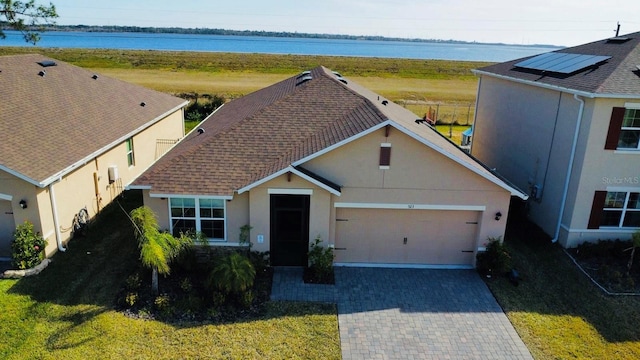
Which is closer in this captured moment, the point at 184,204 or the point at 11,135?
the point at 184,204

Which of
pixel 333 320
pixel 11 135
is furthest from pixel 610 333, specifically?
pixel 11 135

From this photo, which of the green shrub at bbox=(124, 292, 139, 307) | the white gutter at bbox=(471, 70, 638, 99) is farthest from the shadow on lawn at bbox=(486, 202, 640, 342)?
the green shrub at bbox=(124, 292, 139, 307)

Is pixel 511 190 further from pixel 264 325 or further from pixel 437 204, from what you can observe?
pixel 264 325

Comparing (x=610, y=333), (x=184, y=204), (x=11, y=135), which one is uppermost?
(x=11, y=135)

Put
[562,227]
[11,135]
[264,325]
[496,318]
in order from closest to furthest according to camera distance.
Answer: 1. [264,325]
2. [496,318]
3. [11,135]
4. [562,227]

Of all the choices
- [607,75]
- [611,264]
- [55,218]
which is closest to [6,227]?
[55,218]

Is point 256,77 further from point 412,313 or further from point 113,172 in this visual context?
point 412,313
